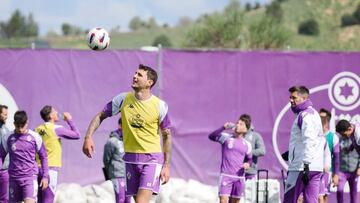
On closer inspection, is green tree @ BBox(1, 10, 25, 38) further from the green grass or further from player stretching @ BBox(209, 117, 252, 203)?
player stretching @ BBox(209, 117, 252, 203)

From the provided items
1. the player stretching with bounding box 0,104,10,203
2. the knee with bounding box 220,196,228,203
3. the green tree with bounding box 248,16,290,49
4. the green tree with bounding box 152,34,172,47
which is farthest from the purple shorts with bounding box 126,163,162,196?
the green tree with bounding box 152,34,172,47

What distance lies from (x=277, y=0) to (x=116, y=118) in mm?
90061

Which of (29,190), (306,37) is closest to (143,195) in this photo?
(29,190)

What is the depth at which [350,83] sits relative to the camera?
63.9 ft

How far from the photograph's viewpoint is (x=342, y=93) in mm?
19484

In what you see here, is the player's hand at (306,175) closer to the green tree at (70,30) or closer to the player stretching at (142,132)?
the player stretching at (142,132)

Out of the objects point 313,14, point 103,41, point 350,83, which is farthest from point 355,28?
point 103,41

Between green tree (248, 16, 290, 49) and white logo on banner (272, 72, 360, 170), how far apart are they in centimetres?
4039

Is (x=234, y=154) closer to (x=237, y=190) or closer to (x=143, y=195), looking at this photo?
(x=237, y=190)

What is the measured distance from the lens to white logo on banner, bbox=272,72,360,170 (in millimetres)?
19359

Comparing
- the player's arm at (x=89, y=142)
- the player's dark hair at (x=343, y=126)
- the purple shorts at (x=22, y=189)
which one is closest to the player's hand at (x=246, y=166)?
the player's dark hair at (x=343, y=126)

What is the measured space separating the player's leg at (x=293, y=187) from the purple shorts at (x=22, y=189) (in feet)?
12.6

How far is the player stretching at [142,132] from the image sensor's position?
39.0 ft

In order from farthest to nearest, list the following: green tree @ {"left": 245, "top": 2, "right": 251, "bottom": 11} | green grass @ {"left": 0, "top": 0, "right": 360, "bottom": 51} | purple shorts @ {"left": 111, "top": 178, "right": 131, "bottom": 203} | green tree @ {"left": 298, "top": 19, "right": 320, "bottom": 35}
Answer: green tree @ {"left": 245, "top": 2, "right": 251, "bottom": 11}, green tree @ {"left": 298, "top": 19, "right": 320, "bottom": 35}, green grass @ {"left": 0, "top": 0, "right": 360, "bottom": 51}, purple shorts @ {"left": 111, "top": 178, "right": 131, "bottom": 203}
